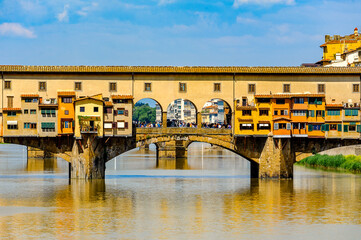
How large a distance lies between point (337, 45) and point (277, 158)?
40.6 m

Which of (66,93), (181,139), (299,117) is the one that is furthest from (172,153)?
(66,93)

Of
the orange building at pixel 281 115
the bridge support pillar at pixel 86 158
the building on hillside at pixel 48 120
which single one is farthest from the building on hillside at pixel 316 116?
the building on hillside at pixel 48 120

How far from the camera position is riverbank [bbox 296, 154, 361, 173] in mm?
69000

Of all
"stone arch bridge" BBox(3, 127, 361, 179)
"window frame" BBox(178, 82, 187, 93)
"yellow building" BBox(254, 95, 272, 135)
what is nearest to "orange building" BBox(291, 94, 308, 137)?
"stone arch bridge" BBox(3, 127, 361, 179)

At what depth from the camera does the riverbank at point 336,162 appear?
69000 millimetres

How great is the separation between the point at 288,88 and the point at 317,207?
1636 cm

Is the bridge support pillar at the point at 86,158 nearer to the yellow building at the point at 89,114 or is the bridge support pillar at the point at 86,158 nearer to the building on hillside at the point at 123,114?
the yellow building at the point at 89,114

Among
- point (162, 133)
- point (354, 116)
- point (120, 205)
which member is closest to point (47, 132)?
point (162, 133)

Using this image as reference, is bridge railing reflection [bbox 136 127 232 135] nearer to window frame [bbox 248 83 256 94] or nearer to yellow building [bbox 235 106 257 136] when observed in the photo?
yellow building [bbox 235 106 257 136]

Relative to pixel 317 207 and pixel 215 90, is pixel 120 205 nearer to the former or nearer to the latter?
pixel 317 207

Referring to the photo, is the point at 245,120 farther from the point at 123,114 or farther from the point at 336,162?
the point at 336,162

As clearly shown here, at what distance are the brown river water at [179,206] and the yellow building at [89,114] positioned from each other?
4203 millimetres

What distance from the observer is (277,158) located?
57.3m

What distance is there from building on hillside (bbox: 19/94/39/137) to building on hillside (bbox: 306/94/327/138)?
21.9 metres
